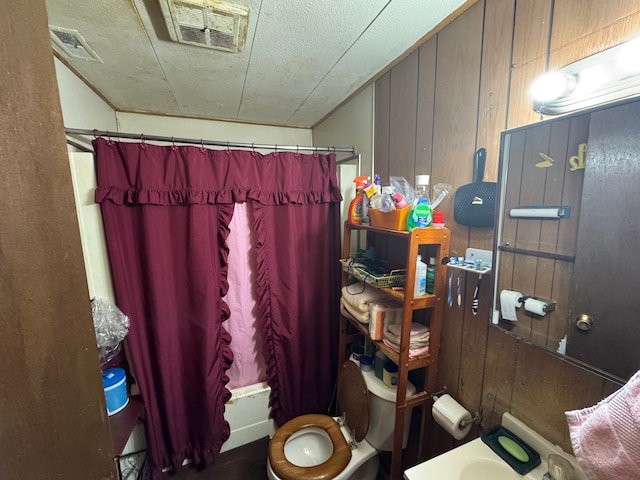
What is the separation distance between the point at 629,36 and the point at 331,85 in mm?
1242

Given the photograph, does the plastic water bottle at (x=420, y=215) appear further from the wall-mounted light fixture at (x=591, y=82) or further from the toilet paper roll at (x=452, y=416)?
the toilet paper roll at (x=452, y=416)

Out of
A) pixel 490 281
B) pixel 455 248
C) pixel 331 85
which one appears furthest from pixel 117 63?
pixel 490 281

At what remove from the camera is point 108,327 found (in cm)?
132

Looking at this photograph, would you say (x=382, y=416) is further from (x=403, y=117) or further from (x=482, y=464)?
(x=403, y=117)

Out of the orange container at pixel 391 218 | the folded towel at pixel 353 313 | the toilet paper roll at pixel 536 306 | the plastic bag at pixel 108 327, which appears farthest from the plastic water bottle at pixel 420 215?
the plastic bag at pixel 108 327

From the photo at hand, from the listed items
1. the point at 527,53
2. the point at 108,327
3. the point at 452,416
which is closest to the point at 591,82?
the point at 527,53

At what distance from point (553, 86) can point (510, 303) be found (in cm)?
64

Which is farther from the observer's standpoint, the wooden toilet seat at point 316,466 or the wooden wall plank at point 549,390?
the wooden toilet seat at point 316,466

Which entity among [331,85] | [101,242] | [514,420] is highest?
[331,85]

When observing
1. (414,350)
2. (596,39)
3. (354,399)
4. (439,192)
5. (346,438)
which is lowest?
(346,438)

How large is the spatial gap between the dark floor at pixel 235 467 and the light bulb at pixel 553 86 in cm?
219

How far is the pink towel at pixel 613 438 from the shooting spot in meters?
0.49

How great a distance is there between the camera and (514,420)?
36.2 inches

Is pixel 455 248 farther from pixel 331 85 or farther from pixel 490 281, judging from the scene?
pixel 331 85
